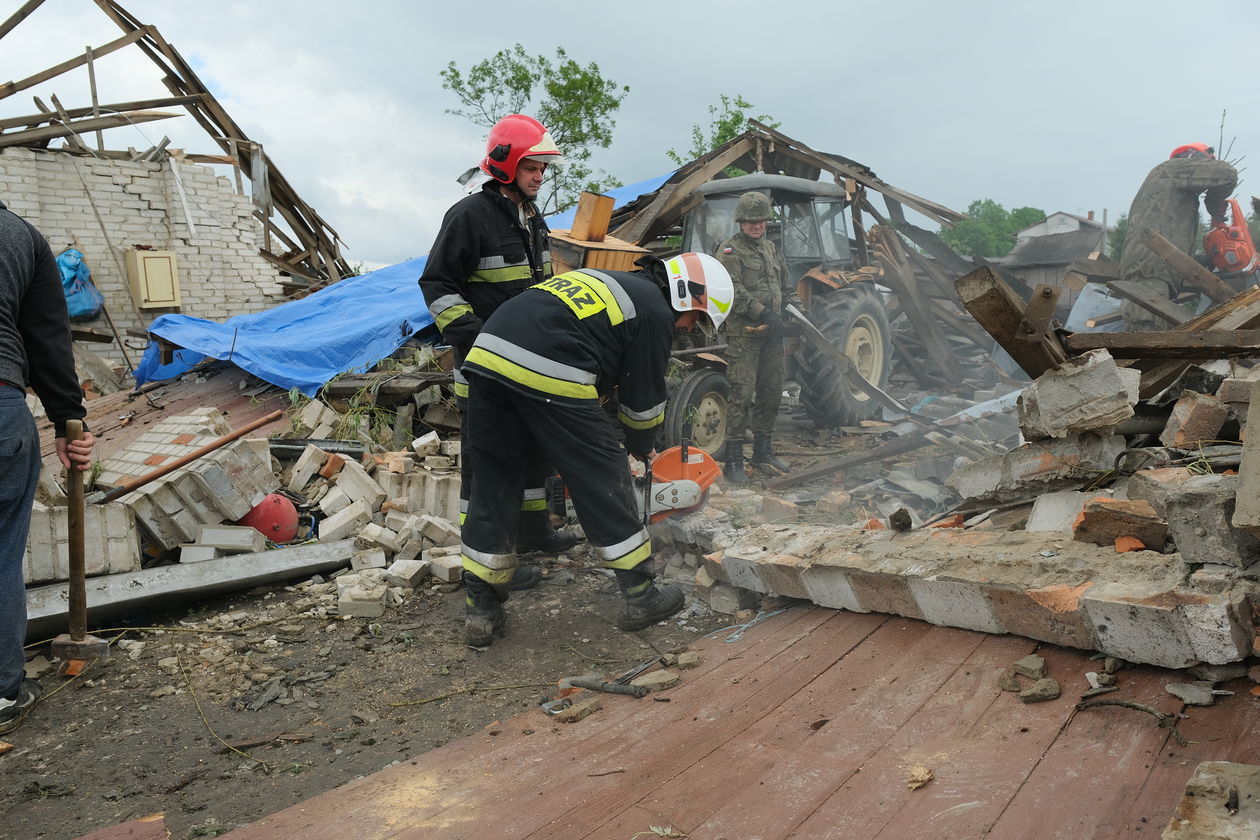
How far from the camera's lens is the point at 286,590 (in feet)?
14.2

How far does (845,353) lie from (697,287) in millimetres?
4616

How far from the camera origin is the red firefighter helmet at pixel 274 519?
4777mm

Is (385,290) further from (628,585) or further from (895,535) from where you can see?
(895,535)

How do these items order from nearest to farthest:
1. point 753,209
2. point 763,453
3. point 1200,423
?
point 1200,423
point 753,209
point 763,453

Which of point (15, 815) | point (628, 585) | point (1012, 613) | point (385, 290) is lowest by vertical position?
point (15, 815)

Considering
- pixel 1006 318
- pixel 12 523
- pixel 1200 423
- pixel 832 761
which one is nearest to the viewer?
pixel 832 761

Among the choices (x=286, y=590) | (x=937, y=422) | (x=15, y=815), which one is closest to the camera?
(x=15, y=815)

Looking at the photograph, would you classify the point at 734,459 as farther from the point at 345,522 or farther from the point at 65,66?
the point at 65,66

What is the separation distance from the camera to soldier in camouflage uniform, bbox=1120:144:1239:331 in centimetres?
725

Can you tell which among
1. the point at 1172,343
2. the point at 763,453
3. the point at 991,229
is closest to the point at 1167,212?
the point at 763,453

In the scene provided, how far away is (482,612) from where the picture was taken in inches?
146

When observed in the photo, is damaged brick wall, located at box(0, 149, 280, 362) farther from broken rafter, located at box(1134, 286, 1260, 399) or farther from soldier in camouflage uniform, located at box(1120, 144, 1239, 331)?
broken rafter, located at box(1134, 286, 1260, 399)

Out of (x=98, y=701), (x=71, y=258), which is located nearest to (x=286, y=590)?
(x=98, y=701)

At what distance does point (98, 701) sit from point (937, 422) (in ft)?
21.6
